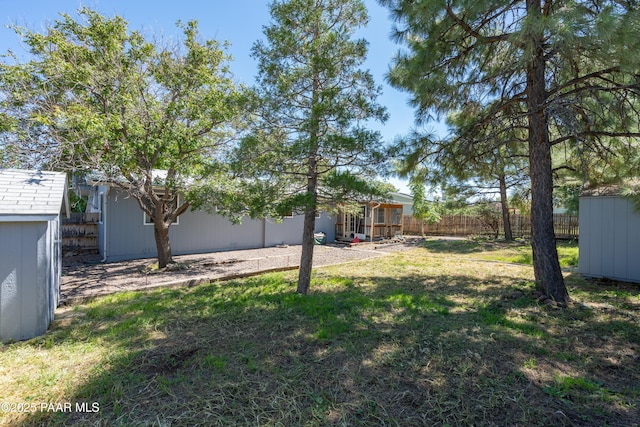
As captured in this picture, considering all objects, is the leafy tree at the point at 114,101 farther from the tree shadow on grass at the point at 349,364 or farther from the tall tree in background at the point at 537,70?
the tall tree in background at the point at 537,70

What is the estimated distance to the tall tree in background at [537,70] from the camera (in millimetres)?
4023

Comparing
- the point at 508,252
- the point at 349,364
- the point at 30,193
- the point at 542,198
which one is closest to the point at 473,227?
the point at 508,252

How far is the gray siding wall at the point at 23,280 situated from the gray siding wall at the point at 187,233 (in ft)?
13.0

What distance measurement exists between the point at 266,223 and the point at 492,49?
1026 centimetres

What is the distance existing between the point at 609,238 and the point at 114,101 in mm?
11506

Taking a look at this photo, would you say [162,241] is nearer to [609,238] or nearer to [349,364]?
[349,364]

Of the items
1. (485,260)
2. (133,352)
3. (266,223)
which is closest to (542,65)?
(485,260)

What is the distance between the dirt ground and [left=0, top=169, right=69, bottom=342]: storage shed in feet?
5.54

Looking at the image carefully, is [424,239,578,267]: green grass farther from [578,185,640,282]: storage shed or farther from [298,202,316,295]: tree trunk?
[298,202,316,295]: tree trunk

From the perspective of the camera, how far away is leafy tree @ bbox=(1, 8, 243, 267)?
22.9 ft

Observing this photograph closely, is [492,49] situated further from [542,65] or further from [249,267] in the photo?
[249,267]

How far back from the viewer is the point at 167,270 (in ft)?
28.2

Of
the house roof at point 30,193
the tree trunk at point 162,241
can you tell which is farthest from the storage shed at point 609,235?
the tree trunk at point 162,241

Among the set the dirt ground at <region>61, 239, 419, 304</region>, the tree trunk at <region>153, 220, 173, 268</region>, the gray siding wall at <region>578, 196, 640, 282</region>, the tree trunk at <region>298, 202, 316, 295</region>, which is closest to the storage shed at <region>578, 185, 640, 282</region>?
the gray siding wall at <region>578, 196, 640, 282</region>
